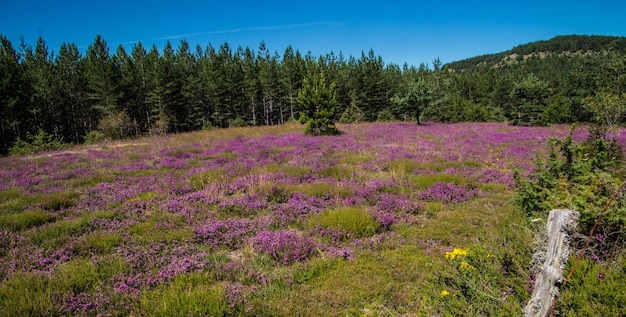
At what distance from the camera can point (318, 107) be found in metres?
26.0

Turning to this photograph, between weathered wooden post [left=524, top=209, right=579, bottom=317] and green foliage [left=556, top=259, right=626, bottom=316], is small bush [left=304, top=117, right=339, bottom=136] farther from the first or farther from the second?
weathered wooden post [left=524, top=209, right=579, bottom=317]

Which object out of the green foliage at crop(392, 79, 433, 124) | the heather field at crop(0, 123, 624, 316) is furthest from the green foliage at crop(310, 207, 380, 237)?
the green foliage at crop(392, 79, 433, 124)

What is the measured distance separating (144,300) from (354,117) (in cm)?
4744

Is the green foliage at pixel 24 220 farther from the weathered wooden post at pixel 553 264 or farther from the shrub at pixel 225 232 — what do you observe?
the weathered wooden post at pixel 553 264

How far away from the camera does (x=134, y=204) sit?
7.97 metres

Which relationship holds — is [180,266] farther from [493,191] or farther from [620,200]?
[493,191]

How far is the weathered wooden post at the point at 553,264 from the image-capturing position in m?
2.36

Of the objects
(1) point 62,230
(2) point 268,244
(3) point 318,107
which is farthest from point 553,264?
(3) point 318,107

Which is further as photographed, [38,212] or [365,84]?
[365,84]

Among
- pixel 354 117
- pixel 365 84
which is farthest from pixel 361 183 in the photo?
pixel 365 84

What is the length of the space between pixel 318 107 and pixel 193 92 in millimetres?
42339

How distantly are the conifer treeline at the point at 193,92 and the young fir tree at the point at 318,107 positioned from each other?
16.5 feet

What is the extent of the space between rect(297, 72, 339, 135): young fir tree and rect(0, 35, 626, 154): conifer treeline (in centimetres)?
504

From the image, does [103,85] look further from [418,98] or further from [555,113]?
[555,113]
